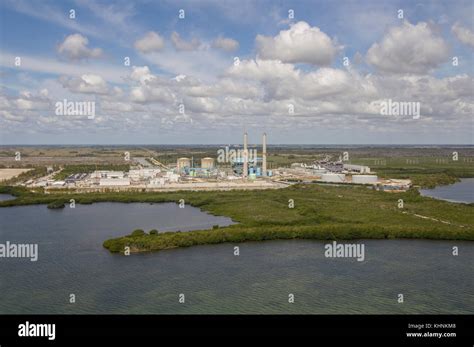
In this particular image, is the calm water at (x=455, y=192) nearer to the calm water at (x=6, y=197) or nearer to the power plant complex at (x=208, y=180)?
the power plant complex at (x=208, y=180)

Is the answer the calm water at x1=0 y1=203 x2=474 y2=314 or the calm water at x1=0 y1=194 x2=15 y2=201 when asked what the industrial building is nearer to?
the calm water at x1=0 y1=194 x2=15 y2=201

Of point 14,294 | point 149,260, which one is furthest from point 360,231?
point 14,294

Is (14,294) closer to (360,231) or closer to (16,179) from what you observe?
(360,231)

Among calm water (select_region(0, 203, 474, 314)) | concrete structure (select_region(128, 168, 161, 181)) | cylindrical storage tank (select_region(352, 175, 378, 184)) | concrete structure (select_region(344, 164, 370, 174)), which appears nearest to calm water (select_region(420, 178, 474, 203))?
cylindrical storage tank (select_region(352, 175, 378, 184))

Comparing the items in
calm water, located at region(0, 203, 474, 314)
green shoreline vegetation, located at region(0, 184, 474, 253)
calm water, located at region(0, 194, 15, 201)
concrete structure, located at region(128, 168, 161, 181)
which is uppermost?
concrete structure, located at region(128, 168, 161, 181)

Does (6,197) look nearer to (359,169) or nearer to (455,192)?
(455,192)

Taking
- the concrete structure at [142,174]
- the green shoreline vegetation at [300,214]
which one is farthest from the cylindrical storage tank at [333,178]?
the concrete structure at [142,174]
